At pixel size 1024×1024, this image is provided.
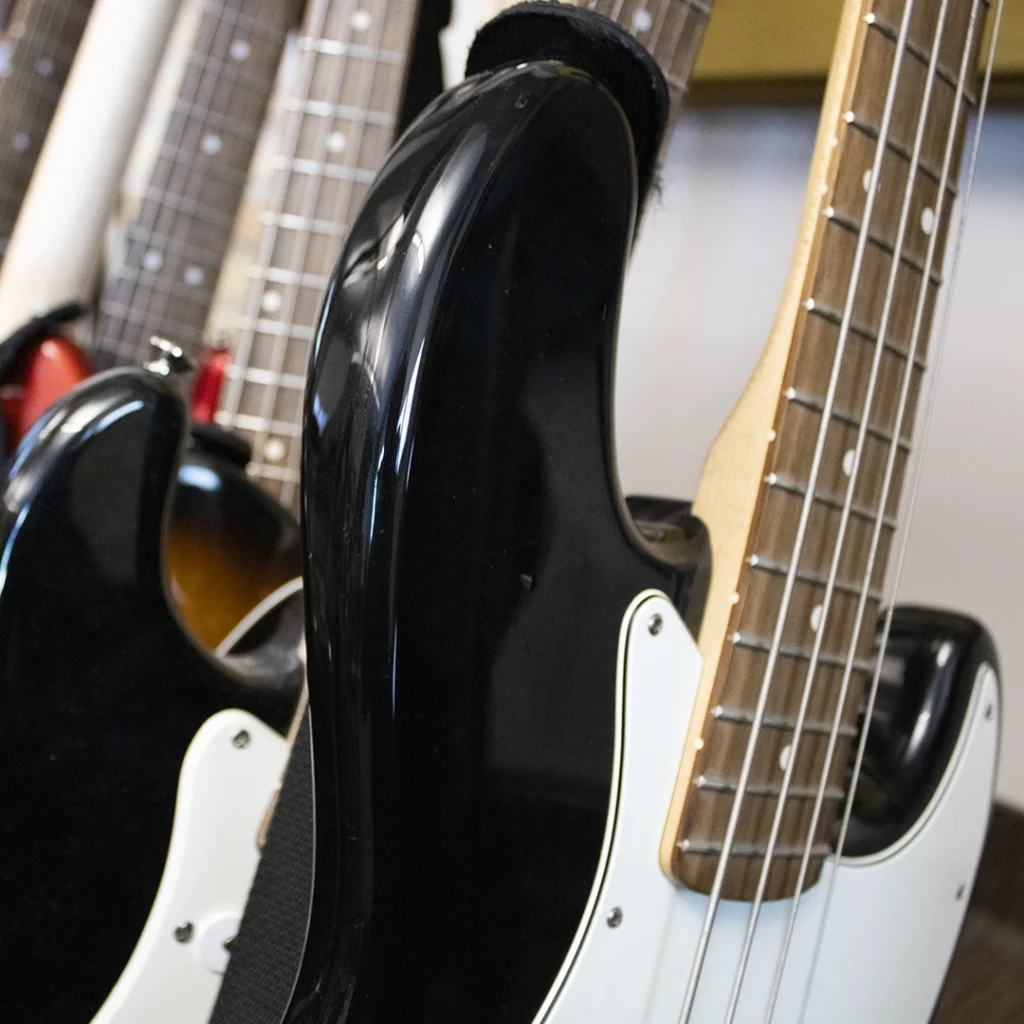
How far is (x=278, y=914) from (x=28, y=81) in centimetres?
80

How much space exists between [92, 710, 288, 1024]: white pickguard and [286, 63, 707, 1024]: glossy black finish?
0.14 meters

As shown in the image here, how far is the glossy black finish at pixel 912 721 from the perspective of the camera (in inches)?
17.2

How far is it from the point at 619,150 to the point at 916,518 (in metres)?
0.48

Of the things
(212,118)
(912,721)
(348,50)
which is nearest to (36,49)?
(212,118)

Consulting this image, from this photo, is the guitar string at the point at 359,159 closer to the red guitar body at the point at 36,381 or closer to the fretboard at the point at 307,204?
the fretboard at the point at 307,204

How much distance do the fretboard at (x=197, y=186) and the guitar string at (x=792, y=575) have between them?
610 millimetres

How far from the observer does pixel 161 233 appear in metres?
0.87

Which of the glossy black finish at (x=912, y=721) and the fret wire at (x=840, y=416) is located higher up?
the fret wire at (x=840, y=416)

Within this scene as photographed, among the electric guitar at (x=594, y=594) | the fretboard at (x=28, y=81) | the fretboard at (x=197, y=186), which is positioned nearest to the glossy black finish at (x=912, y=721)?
the electric guitar at (x=594, y=594)

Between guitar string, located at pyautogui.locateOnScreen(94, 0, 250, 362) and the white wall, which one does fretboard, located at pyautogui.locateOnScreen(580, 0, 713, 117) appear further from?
guitar string, located at pyautogui.locateOnScreen(94, 0, 250, 362)

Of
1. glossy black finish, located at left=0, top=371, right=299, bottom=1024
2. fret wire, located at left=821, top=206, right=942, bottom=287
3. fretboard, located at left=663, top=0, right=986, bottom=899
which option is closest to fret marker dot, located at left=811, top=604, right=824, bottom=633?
fretboard, located at left=663, top=0, right=986, bottom=899

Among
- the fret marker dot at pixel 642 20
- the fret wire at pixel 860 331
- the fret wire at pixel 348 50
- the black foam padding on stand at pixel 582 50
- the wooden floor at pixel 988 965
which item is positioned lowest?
the wooden floor at pixel 988 965

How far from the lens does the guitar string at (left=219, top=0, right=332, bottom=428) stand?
68 cm

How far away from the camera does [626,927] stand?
348 millimetres
